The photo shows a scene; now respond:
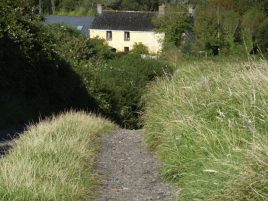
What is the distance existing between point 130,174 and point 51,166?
1228 millimetres

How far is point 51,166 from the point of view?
6.61m

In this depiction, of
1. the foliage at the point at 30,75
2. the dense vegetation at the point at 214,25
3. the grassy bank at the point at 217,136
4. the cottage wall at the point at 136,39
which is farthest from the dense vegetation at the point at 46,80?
the cottage wall at the point at 136,39

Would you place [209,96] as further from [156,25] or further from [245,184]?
[156,25]

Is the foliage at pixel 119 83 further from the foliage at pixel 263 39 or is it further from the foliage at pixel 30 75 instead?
the foliage at pixel 263 39

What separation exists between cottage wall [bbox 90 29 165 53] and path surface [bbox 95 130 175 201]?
53537mm

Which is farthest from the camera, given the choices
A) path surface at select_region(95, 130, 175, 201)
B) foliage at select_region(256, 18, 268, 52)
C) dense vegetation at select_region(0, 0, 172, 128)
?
foliage at select_region(256, 18, 268, 52)

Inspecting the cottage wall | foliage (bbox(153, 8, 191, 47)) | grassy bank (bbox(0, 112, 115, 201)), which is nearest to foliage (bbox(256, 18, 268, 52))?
foliage (bbox(153, 8, 191, 47))

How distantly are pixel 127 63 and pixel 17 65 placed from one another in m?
9.07

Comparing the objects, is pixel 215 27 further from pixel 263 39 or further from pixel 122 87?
pixel 122 87

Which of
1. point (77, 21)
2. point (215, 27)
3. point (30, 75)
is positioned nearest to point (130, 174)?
point (30, 75)

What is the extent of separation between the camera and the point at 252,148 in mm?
5086

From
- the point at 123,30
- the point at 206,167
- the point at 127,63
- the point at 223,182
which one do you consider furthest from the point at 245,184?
the point at 123,30

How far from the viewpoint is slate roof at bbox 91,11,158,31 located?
68.0m

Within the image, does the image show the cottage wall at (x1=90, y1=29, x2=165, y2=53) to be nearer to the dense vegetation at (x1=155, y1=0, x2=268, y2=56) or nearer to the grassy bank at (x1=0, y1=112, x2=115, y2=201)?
the dense vegetation at (x1=155, y1=0, x2=268, y2=56)
